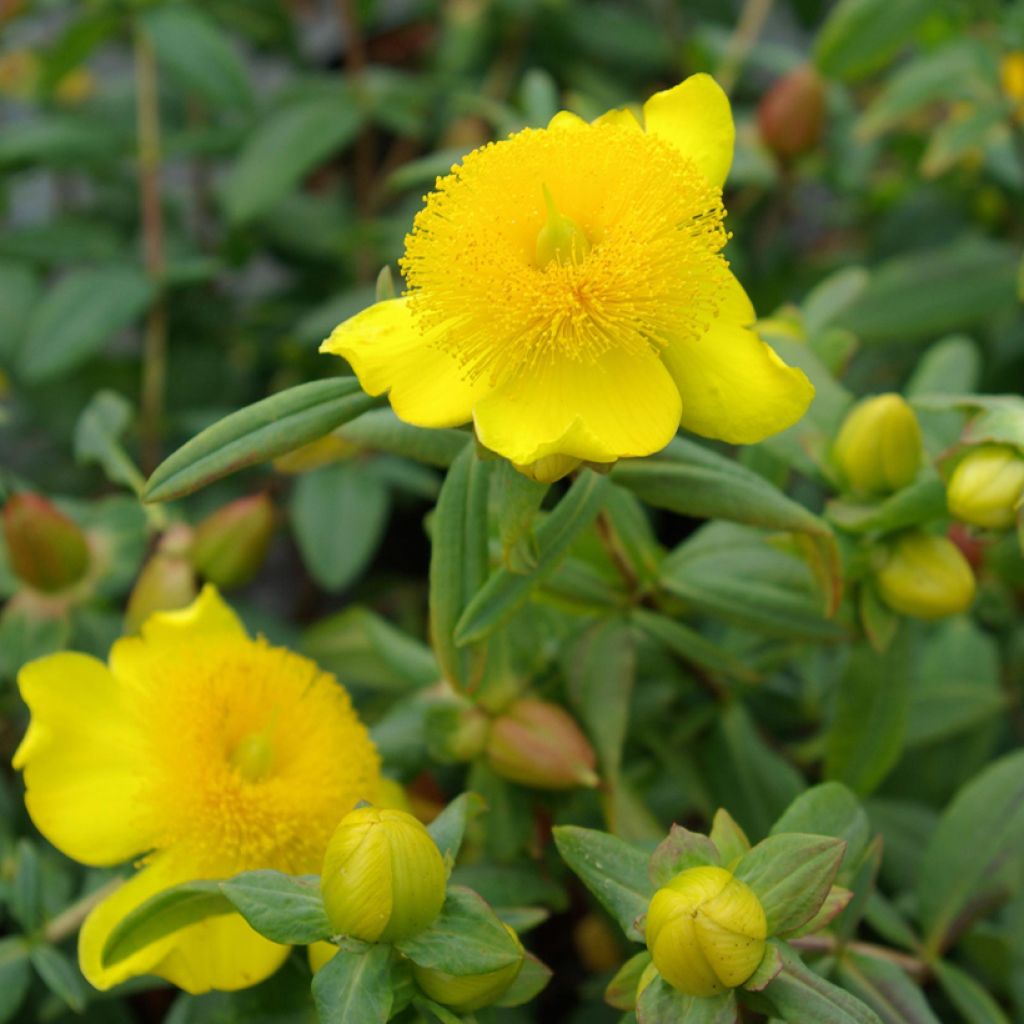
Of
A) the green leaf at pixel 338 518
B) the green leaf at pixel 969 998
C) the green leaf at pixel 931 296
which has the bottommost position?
the green leaf at pixel 338 518

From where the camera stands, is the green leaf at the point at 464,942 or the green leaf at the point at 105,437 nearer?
the green leaf at the point at 464,942

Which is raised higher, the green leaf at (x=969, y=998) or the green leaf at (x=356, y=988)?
the green leaf at (x=356, y=988)

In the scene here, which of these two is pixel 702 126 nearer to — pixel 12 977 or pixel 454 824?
pixel 454 824

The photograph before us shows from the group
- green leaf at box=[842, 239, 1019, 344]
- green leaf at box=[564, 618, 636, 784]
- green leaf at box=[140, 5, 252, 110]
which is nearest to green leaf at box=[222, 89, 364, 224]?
green leaf at box=[140, 5, 252, 110]

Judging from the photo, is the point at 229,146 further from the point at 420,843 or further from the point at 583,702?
the point at 420,843

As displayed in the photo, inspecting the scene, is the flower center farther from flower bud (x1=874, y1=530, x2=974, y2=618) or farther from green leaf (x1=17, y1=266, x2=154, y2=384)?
green leaf (x1=17, y1=266, x2=154, y2=384)

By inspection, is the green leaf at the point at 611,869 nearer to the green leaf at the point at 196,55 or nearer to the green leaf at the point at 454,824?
the green leaf at the point at 454,824

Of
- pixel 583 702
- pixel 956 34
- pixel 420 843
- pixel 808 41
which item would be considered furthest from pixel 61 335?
pixel 808 41

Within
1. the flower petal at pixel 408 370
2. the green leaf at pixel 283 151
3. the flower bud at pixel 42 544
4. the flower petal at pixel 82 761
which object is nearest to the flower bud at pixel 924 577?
the flower petal at pixel 408 370
